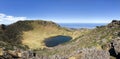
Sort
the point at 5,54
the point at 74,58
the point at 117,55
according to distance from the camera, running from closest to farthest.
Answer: the point at 5,54
the point at 74,58
the point at 117,55

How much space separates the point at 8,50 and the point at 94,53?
34.7 metres

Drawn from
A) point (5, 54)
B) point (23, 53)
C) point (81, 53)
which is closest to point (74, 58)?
point (81, 53)

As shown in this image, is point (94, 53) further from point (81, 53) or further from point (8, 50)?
point (8, 50)

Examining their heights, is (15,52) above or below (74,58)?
above

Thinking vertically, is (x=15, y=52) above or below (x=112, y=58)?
above

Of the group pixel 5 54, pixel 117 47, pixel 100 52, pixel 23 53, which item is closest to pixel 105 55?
pixel 100 52

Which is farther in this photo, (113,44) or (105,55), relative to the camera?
(113,44)

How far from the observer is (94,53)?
83.4m

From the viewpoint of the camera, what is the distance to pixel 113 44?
91500 mm

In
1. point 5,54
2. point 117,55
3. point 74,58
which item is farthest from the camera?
point 117,55

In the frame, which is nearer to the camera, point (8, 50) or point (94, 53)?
point (8, 50)

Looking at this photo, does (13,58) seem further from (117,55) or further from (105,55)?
(117,55)

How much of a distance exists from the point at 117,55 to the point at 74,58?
18.7 meters

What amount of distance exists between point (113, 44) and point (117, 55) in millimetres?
A: 5764
